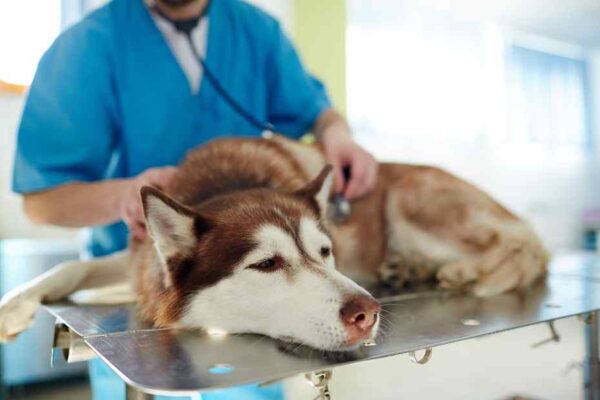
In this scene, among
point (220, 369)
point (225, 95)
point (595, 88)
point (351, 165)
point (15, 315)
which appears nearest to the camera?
point (220, 369)

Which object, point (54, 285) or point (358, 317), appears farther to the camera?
point (54, 285)

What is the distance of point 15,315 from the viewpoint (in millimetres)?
668

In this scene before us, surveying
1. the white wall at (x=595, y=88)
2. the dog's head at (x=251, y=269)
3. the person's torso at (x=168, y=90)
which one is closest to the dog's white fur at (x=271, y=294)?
the dog's head at (x=251, y=269)

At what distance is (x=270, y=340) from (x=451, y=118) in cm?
180

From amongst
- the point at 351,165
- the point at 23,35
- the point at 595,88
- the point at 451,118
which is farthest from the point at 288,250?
the point at 595,88

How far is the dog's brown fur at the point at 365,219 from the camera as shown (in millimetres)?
608

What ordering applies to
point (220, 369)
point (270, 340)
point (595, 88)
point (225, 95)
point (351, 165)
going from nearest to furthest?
point (220, 369) < point (270, 340) < point (351, 165) < point (225, 95) < point (595, 88)

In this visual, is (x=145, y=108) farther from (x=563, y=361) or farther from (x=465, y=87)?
(x=465, y=87)

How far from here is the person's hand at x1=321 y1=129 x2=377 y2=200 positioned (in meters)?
0.89

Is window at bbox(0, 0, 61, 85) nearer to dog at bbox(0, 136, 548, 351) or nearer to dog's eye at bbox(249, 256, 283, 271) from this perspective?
dog at bbox(0, 136, 548, 351)

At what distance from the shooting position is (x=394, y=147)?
1886 mm

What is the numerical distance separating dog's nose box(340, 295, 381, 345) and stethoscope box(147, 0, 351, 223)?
425mm

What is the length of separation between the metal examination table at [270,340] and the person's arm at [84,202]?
165 millimetres

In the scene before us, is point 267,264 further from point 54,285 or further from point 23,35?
point 23,35
